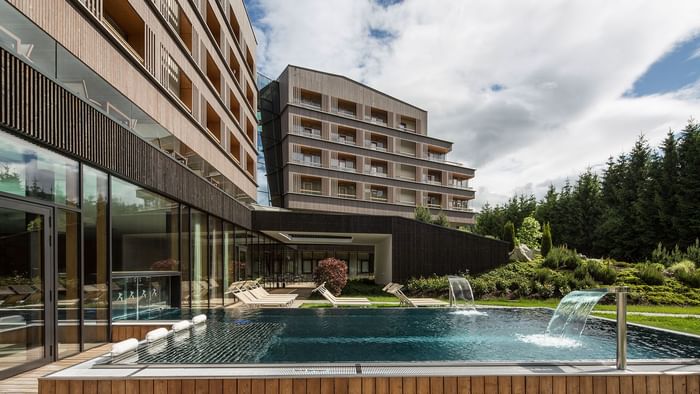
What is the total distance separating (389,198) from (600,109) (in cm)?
2704

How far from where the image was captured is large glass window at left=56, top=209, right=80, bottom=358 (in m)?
6.87

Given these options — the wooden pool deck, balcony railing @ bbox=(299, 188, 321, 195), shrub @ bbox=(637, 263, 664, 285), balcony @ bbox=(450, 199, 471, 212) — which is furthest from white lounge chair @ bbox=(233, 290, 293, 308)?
balcony @ bbox=(450, 199, 471, 212)

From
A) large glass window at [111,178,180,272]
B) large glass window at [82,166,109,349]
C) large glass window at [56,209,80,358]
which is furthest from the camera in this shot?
large glass window at [111,178,180,272]

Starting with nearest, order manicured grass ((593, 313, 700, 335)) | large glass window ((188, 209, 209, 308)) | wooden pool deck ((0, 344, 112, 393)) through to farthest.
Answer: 1. wooden pool deck ((0, 344, 112, 393))
2. manicured grass ((593, 313, 700, 335))
3. large glass window ((188, 209, 209, 308))

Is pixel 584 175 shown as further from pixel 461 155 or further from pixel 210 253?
pixel 210 253

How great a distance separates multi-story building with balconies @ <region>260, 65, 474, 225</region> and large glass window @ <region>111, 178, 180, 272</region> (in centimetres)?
2632

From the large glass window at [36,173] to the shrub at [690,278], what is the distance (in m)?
23.0

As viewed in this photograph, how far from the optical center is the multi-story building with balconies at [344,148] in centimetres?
3916

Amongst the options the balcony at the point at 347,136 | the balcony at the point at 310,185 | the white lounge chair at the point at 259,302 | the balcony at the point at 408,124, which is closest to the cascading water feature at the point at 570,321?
the white lounge chair at the point at 259,302

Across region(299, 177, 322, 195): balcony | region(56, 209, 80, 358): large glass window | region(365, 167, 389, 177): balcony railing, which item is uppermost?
region(365, 167, 389, 177): balcony railing

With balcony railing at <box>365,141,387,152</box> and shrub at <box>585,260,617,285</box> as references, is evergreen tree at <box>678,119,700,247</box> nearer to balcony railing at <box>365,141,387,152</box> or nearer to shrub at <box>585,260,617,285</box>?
shrub at <box>585,260,617,285</box>

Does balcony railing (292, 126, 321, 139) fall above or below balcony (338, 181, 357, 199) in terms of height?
above

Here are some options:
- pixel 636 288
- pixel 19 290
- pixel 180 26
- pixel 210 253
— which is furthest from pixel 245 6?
pixel 636 288

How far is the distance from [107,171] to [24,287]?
9.01ft
